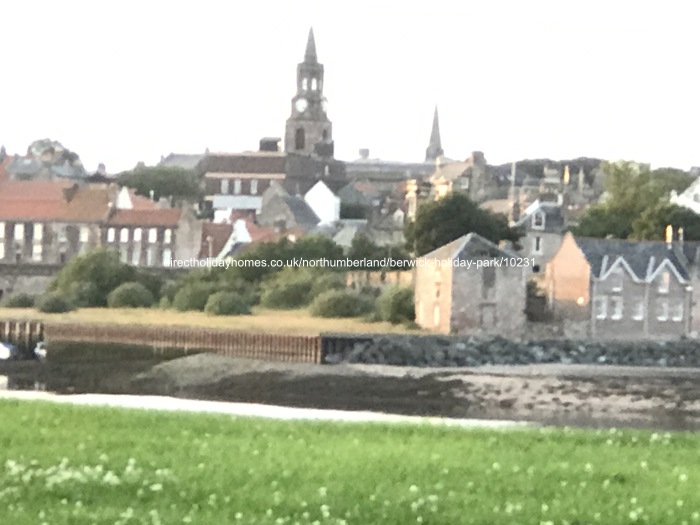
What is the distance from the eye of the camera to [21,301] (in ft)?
86.0

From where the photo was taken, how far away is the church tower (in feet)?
85.6

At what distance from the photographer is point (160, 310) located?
25.5 meters

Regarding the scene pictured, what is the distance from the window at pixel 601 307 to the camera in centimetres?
2481

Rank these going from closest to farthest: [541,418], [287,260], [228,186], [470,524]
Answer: [470,524] → [541,418] → [287,260] → [228,186]

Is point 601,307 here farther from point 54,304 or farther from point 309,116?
point 54,304

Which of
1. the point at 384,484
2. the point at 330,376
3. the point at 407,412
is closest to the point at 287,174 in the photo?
the point at 330,376

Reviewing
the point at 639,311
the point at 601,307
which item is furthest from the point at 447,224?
the point at 639,311

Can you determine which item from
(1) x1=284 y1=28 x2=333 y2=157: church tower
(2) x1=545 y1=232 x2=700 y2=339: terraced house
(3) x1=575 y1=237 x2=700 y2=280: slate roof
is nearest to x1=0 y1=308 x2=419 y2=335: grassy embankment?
(2) x1=545 y1=232 x2=700 y2=339: terraced house

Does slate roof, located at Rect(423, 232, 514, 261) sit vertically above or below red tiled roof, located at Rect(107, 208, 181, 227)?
below

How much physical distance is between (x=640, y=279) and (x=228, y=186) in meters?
15.5

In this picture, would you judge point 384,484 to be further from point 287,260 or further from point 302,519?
point 287,260

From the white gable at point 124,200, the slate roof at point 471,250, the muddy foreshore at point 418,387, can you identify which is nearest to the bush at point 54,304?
the white gable at point 124,200

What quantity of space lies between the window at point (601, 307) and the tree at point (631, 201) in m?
2.62

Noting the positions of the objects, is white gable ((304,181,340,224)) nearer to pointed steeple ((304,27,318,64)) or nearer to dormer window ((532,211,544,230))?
dormer window ((532,211,544,230))
